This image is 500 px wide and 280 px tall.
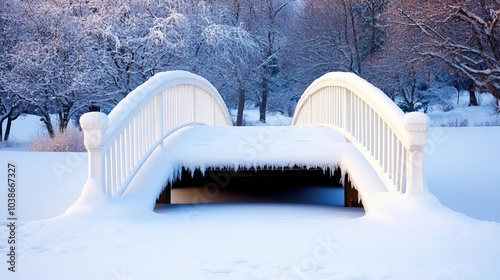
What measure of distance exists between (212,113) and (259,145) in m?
5.93

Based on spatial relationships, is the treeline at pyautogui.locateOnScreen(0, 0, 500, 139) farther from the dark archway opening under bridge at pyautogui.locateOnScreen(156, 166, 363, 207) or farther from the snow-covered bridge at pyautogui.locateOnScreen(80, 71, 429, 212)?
the snow-covered bridge at pyautogui.locateOnScreen(80, 71, 429, 212)

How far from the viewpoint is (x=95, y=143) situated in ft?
16.1

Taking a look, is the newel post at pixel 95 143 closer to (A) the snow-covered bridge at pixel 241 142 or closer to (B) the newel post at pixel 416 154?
(A) the snow-covered bridge at pixel 241 142

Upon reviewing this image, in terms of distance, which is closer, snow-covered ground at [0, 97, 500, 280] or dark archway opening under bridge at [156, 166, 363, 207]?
snow-covered ground at [0, 97, 500, 280]

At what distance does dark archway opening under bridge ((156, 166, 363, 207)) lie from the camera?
835 cm

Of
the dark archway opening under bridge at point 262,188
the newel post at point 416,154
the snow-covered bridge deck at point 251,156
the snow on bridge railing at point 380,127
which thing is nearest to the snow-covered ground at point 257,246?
the newel post at point 416,154

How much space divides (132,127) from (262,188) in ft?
16.7

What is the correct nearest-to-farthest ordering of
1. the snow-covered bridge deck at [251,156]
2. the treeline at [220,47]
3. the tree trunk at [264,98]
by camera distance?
the snow-covered bridge deck at [251,156] < the treeline at [220,47] < the tree trunk at [264,98]

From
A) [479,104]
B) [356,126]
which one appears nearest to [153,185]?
[356,126]

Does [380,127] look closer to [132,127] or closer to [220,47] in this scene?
[132,127]

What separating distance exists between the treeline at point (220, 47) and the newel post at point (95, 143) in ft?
40.7

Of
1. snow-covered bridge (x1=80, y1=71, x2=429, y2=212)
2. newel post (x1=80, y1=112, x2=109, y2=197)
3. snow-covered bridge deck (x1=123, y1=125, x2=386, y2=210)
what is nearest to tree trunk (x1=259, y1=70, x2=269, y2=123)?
snow-covered bridge (x1=80, y1=71, x2=429, y2=212)

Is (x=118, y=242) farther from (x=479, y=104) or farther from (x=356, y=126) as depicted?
(x=479, y=104)

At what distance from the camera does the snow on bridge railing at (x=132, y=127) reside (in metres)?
4.97
